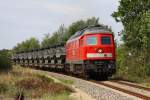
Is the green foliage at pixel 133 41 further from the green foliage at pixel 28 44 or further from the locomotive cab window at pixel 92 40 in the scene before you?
the green foliage at pixel 28 44

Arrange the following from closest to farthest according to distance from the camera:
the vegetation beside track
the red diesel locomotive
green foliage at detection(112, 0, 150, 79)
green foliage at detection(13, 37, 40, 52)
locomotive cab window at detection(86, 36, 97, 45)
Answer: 1. the vegetation beside track
2. the red diesel locomotive
3. locomotive cab window at detection(86, 36, 97, 45)
4. green foliage at detection(112, 0, 150, 79)
5. green foliage at detection(13, 37, 40, 52)

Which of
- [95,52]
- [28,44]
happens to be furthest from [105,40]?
[28,44]

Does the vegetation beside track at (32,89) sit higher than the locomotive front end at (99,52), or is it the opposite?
the locomotive front end at (99,52)

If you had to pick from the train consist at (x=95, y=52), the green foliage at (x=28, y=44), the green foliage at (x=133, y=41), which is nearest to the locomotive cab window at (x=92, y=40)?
the train consist at (x=95, y=52)

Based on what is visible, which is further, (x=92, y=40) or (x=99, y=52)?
(x=92, y=40)

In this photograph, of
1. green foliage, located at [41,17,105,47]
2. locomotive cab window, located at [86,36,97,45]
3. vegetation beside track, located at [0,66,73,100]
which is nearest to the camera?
vegetation beside track, located at [0,66,73,100]

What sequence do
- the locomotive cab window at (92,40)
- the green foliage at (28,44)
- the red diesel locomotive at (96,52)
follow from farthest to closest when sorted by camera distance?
the green foliage at (28,44), the locomotive cab window at (92,40), the red diesel locomotive at (96,52)

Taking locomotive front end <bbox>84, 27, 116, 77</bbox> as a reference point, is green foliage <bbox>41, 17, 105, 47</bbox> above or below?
above


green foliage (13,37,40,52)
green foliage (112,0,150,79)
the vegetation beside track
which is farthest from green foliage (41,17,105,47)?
the vegetation beside track

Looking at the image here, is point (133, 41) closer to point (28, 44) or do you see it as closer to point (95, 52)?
point (95, 52)

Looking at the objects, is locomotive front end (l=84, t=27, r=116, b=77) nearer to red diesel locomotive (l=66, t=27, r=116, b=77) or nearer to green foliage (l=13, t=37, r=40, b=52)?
red diesel locomotive (l=66, t=27, r=116, b=77)

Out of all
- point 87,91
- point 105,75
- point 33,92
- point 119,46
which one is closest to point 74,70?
point 105,75

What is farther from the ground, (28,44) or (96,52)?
(28,44)

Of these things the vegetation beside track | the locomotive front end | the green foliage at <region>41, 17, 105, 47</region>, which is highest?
the green foliage at <region>41, 17, 105, 47</region>
